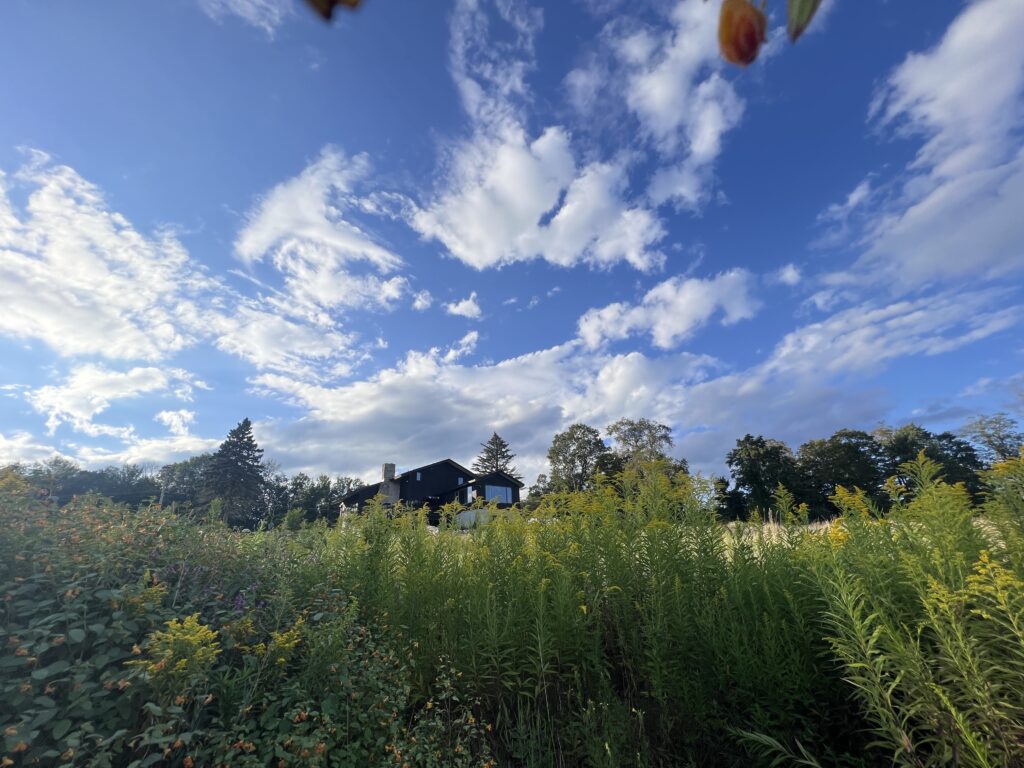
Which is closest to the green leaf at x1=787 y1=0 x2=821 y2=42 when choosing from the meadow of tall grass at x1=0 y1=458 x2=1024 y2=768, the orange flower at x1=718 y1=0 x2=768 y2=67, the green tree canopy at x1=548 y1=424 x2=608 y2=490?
the orange flower at x1=718 y1=0 x2=768 y2=67

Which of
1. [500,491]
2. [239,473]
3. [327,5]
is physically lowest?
[327,5]

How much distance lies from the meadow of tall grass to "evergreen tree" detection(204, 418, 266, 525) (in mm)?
37469

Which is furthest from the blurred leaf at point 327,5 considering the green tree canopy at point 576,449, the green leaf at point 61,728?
the green tree canopy at point 576,449

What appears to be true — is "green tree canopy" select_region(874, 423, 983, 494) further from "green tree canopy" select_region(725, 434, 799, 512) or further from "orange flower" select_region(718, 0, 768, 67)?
"orange flower" select_region(718, 0, 768, 67)

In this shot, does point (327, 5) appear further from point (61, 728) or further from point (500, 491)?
point (500, 491)

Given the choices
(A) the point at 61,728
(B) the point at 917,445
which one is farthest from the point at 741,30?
(B) the point at 917,445

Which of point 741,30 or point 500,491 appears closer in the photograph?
point 741,30

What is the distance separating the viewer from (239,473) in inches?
1452

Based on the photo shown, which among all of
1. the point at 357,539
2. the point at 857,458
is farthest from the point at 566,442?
the point at 357,539

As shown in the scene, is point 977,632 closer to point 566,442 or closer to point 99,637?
point 99,637

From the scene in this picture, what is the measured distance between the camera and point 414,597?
3205mm

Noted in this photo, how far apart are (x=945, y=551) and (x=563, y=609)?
186 cm

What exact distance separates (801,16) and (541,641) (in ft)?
9.47

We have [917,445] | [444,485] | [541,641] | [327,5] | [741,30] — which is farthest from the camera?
[444,485]
